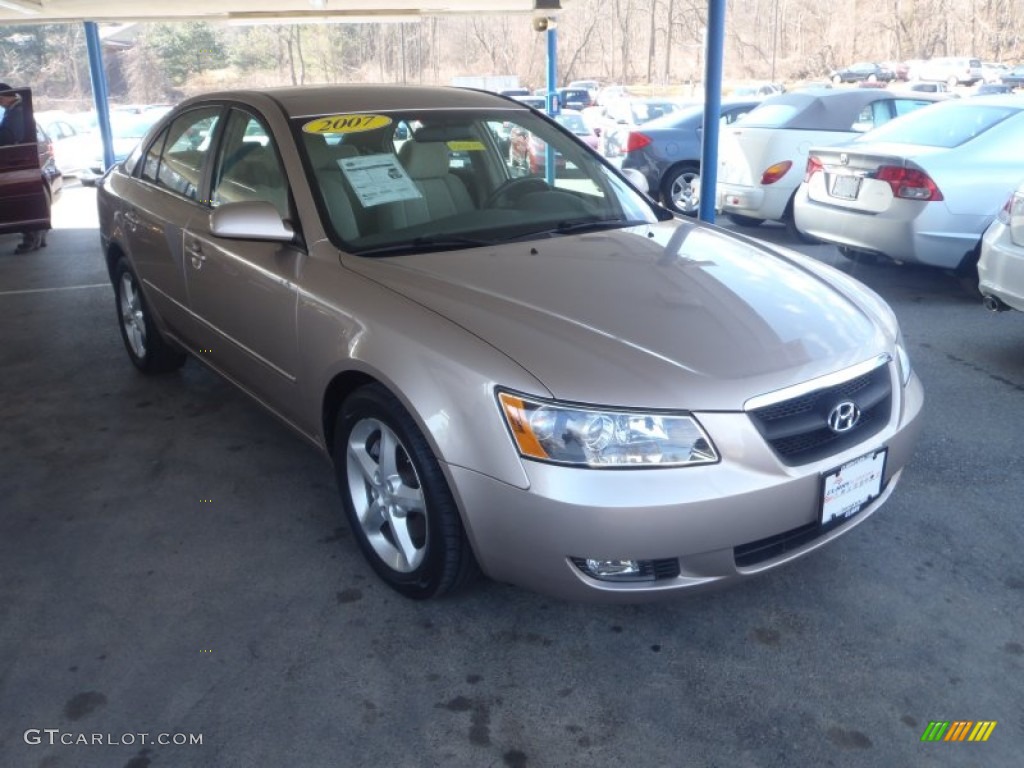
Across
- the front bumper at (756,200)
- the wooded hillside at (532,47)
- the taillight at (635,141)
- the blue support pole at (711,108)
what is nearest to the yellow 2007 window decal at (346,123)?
the blue support pole at (711,108)

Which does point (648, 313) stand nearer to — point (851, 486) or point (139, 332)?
point (851, 486)

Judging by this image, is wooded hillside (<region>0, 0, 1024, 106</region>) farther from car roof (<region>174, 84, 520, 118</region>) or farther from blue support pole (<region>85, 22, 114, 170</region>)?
car roof (<region>174, 84, 520, 118</region>)

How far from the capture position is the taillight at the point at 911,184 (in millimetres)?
6105

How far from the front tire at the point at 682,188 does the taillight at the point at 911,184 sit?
459 cm

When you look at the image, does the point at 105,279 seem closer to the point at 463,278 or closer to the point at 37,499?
the point at 37,499

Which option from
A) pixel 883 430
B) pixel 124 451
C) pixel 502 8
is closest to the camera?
pixel 883 430

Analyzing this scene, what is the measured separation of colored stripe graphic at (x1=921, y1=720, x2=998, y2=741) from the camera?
221 centimetres

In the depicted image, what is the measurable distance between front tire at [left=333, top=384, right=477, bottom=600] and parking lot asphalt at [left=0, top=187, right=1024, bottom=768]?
0.14 meters

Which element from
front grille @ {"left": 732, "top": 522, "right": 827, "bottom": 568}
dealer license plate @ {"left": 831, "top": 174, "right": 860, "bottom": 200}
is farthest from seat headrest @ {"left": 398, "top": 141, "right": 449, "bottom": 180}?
dealer license plate @ {"left": 831, "top": 174, "right": 860, "bottom": 200}

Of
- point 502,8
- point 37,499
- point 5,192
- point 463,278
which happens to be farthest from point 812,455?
point 502,8

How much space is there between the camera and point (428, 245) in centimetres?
308

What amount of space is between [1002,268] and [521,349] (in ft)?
11.1

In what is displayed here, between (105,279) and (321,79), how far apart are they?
3495 centimetres

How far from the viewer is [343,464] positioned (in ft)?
9.77
